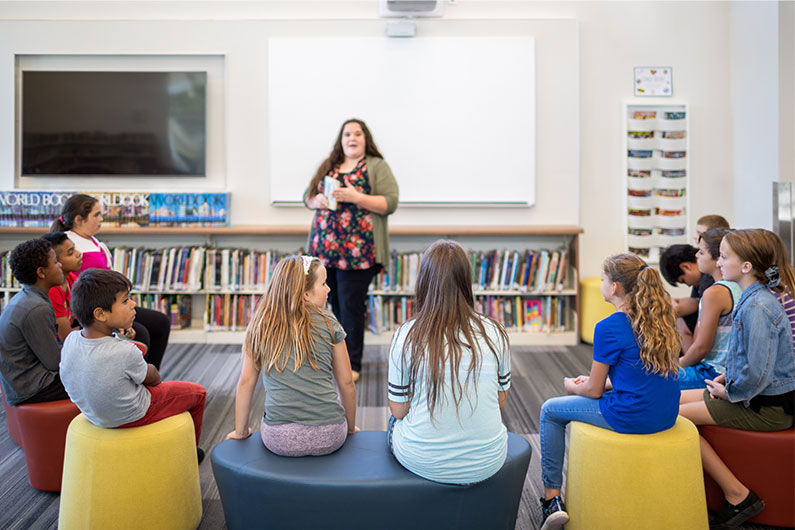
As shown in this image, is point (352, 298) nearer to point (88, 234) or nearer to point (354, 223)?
point (354, 223)

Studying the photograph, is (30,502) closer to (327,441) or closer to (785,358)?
(327,441)

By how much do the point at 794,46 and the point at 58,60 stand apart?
519 cm

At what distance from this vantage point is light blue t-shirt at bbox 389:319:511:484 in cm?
196

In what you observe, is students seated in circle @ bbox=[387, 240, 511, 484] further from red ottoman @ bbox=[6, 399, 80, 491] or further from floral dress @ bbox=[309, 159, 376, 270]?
floral dress @ bbox=[309, 159, 376, 270]

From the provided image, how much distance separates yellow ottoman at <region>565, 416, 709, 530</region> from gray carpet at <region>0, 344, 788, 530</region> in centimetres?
34

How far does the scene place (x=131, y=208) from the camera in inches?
195

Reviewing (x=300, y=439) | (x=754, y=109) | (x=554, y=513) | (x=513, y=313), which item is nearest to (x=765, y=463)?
(x=554, y=513)

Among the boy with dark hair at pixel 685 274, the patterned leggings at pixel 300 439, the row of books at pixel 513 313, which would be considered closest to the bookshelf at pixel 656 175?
the row of books at pixel 513 313

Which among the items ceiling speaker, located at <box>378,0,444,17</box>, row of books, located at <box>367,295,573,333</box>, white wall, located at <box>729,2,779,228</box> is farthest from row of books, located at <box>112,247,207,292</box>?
white wall, located at <box>729,2,779,228</box>

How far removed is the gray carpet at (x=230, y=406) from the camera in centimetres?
244

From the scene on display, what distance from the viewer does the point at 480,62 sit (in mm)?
5004

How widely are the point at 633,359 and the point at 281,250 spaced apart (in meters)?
3.52

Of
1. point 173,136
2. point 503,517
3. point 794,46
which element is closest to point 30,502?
point 503,517

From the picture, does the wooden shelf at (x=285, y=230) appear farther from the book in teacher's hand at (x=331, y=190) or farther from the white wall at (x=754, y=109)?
the white wall at (x=754, y=109)
